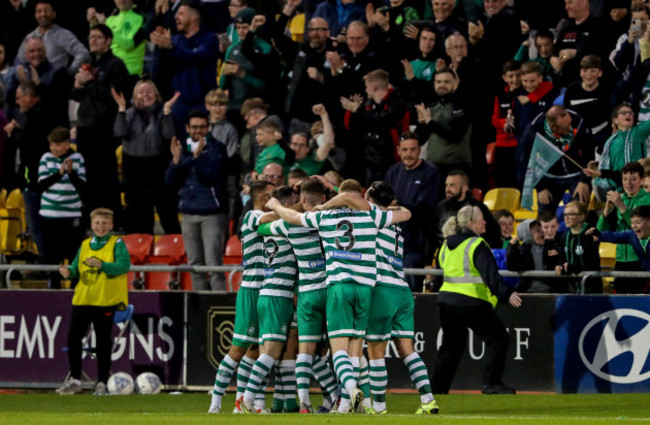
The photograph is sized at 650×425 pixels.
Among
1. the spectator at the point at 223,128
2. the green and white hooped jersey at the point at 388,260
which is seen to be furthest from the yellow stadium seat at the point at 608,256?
the spectator at the point at 223,128

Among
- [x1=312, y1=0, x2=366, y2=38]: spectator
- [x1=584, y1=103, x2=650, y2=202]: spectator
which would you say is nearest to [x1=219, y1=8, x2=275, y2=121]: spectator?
[x1=312, y1=0, x2=366, y2=38]: spectator

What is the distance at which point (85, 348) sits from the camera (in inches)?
650

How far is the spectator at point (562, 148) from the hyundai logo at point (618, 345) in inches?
75.0

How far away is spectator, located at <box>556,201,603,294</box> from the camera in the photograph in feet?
46.5

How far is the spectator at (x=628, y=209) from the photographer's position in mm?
14508

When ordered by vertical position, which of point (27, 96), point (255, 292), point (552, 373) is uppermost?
point (27, 96)

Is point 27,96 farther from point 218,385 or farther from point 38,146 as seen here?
point 218,385

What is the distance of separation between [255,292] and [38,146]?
7.85 meters

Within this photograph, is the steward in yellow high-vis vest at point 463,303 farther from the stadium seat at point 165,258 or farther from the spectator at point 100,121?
the spectator at point 100,121

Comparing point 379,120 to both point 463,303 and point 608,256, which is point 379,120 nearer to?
point 608,256

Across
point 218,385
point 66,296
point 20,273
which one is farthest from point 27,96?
point 218,385

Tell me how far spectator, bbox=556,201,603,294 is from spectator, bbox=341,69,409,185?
2953 millimetres

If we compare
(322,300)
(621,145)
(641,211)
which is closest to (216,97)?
(621,145)

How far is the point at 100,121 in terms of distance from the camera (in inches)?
748
